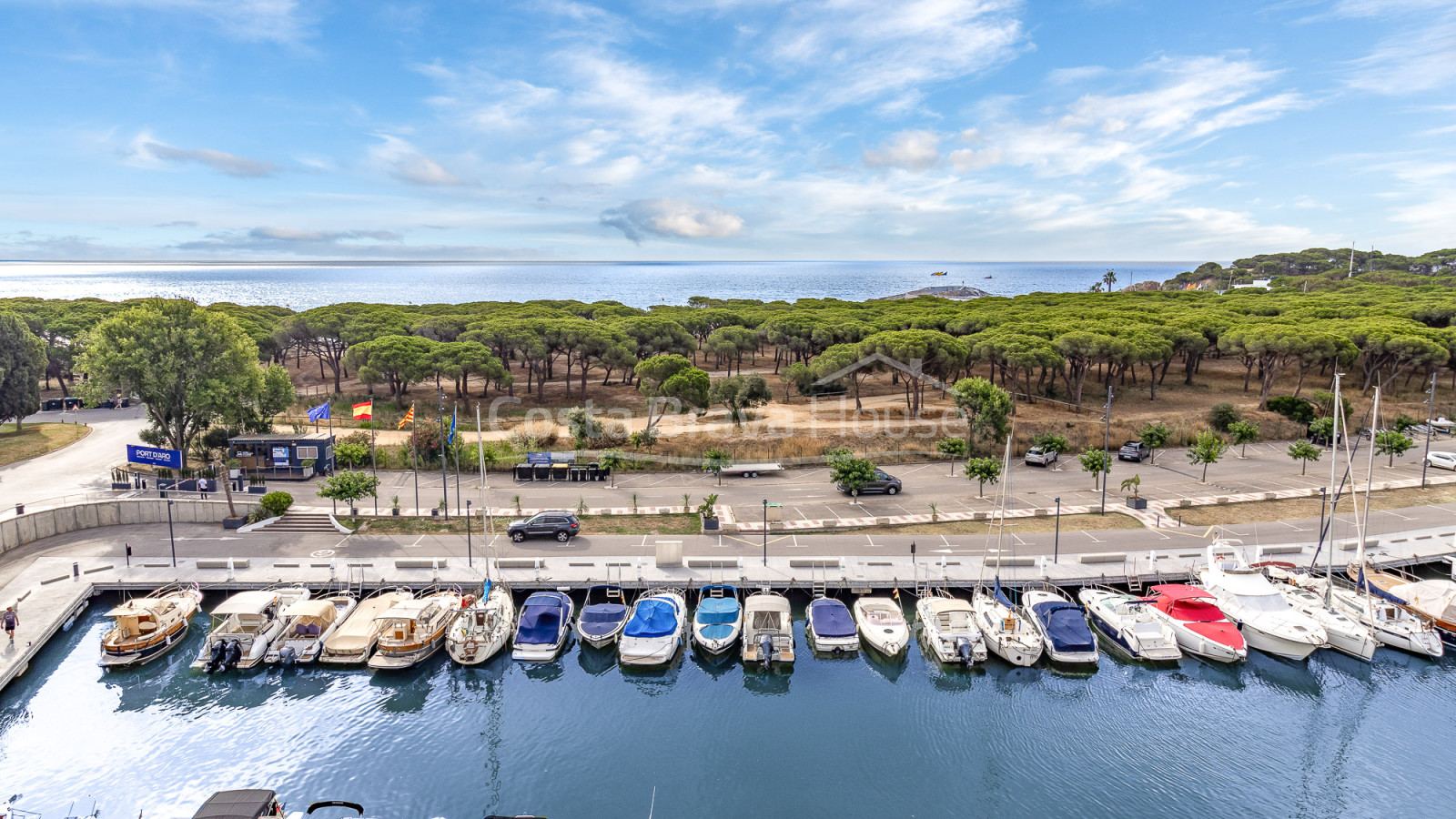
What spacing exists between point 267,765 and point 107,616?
13091 mm

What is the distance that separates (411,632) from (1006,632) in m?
19.9

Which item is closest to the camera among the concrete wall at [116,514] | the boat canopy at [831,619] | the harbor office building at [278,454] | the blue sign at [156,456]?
the boat canopy at [831,619]

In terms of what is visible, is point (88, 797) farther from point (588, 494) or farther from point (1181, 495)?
point (1181, 495)

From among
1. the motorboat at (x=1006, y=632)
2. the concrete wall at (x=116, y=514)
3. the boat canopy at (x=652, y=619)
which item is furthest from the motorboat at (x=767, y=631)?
the concrete wall at (x=116, y=514)

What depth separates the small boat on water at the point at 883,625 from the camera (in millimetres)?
23938

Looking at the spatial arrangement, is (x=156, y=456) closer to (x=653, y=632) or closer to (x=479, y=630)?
(x=479, y=630)

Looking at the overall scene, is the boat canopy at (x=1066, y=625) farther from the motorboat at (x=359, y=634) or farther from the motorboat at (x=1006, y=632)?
the motorboat at (x=359, y=634)

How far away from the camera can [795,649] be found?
25.0 metres

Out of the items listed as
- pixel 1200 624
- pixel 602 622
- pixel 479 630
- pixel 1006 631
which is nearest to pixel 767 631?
pixel 602 622

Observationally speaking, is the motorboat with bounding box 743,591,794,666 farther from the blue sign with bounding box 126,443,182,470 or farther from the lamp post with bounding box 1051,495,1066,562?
the blue sign with bounding box 126,443,182,470

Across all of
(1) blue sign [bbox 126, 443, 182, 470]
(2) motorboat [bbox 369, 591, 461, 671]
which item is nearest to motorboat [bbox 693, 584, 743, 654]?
(2) motorboat [bbox 369, 591, 461, 671]

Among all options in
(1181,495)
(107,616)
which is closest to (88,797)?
(107,616)

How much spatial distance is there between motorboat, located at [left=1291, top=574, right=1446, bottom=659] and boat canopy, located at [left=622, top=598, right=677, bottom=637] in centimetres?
2395

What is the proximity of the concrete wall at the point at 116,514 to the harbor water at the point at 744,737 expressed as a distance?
9.85 metres
